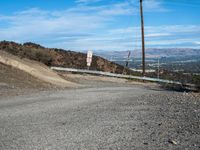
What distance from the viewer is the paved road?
9.54 meters

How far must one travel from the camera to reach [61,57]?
192ft

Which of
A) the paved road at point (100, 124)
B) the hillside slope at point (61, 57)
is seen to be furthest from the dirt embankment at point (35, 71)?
the hillside slope at point (61, 57)

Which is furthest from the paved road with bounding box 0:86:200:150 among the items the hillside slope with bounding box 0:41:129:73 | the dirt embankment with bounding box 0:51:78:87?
the hillside slope with bounding box 0:41:129:73

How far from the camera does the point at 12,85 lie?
82.0ft

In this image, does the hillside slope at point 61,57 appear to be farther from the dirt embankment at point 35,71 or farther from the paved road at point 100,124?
the paved road at point 100,124

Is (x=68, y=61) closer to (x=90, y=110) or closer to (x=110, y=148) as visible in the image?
(x=90, y=110)

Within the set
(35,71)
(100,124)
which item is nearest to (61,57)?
(35,71)

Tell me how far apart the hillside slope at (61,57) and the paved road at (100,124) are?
31055mm

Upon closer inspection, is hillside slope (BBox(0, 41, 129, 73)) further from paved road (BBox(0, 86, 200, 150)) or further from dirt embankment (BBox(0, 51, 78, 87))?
paved road (BBox(0, 86, 200, 150))

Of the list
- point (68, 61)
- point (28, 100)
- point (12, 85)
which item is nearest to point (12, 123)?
point (28, 100)

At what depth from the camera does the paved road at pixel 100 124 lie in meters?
9.54

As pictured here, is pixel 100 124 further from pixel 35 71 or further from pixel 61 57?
pixel 61 57

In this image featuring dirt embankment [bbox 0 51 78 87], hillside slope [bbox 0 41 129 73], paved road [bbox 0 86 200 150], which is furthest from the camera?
hillside slope [bbox 0 41 129 73]

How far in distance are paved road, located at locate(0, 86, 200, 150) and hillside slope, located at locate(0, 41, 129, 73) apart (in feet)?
102
